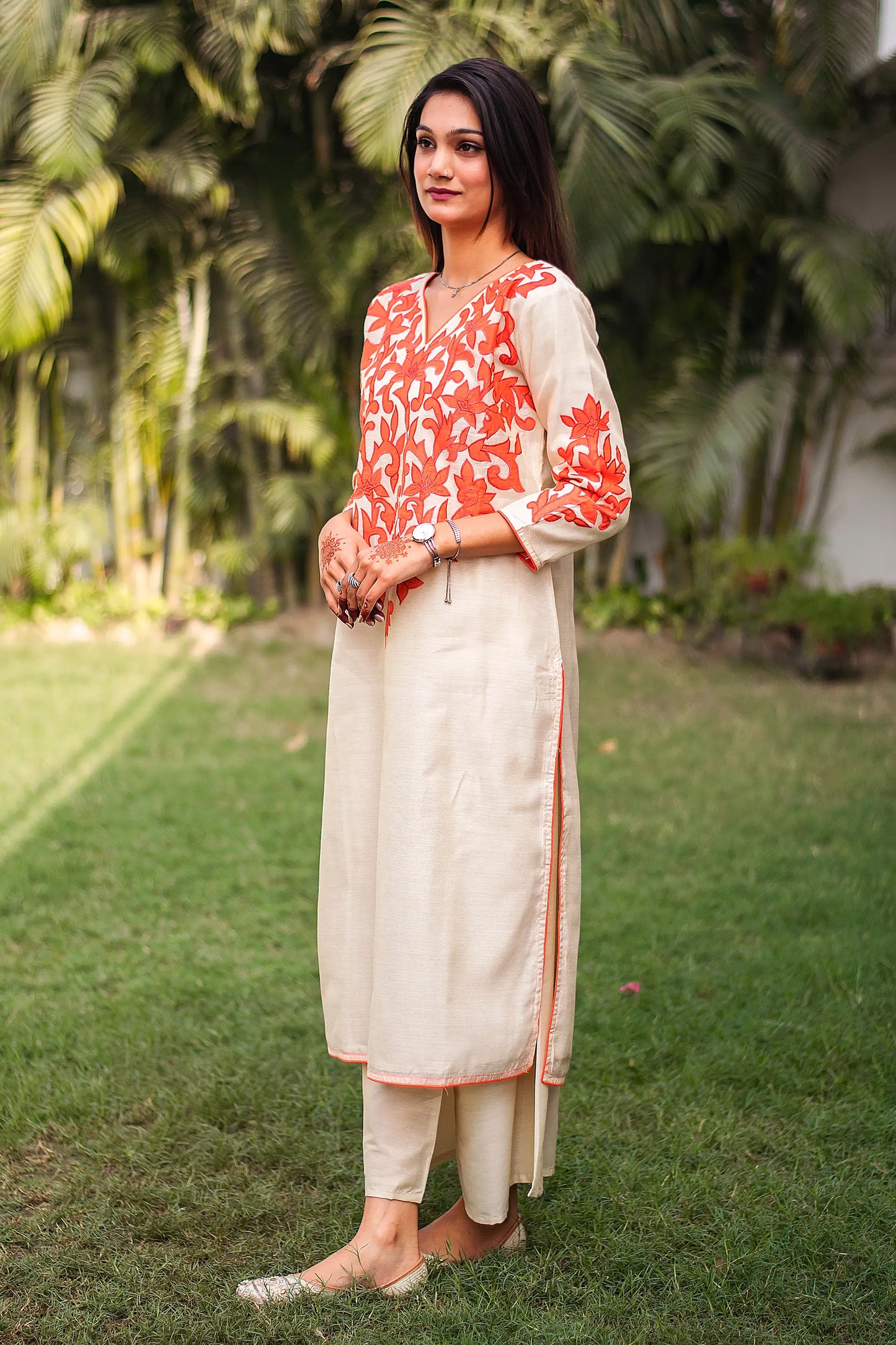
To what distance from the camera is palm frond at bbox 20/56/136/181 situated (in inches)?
241

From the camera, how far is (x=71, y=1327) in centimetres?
183

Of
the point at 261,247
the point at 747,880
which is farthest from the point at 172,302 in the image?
the point at 747,880

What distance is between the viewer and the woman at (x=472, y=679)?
1.79 metres

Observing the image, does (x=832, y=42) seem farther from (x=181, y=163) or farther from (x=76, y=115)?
(x=76, y=115)

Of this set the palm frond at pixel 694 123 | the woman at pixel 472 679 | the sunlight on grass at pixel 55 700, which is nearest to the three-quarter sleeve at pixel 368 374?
the woman at pixel 472 679

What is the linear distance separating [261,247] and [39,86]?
51.3 inches

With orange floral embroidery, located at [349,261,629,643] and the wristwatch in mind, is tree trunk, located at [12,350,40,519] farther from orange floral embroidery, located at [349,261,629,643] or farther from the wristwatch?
the wristwatch

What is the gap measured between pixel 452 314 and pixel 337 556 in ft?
1.28

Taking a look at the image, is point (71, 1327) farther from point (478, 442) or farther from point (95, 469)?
point (95, 469)

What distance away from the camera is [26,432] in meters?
7.46

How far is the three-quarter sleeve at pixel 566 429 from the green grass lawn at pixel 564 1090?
1096 mm

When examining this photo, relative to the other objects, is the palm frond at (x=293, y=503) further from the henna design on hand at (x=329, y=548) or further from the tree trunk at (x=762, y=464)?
the henna design on hand at (x=329, y=548)

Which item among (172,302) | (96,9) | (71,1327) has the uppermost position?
(96,9)

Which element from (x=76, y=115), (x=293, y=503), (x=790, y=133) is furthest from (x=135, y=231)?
(x=790, y=133)
